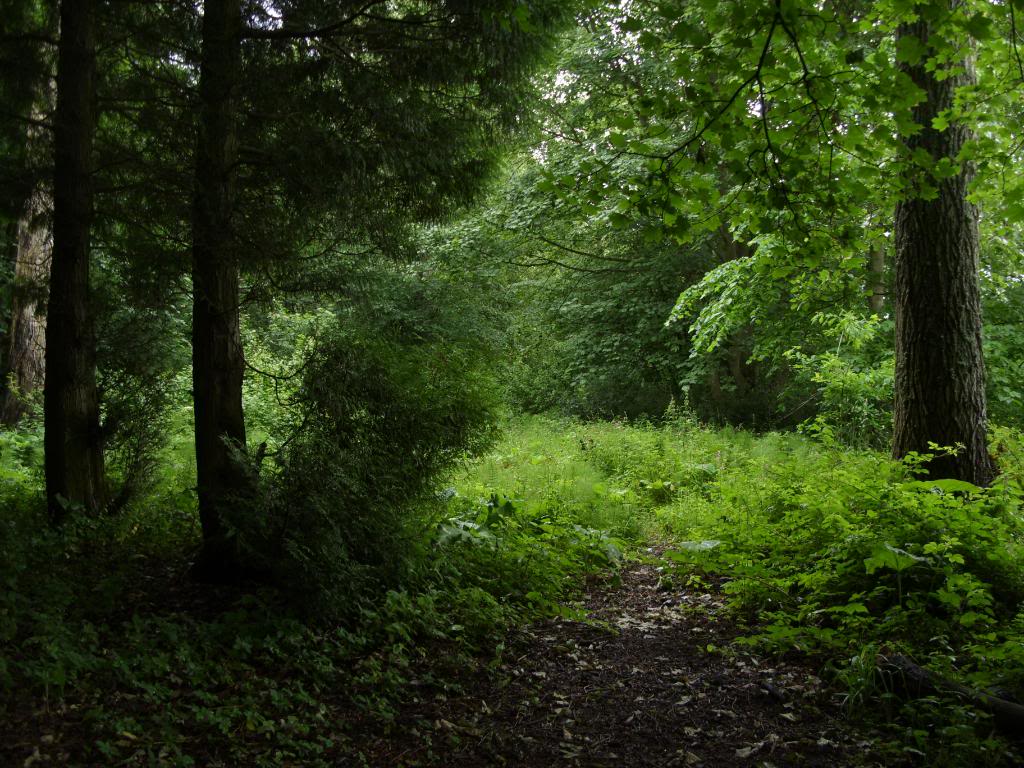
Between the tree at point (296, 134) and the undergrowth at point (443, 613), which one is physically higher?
the tree at point (296, 134)

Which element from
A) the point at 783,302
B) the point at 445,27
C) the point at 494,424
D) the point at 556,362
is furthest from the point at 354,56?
the point at 556,362

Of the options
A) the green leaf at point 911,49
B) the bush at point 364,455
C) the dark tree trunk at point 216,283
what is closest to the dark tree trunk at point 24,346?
the dark tree trunk at point 216,283

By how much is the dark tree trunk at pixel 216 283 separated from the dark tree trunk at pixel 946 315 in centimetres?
560

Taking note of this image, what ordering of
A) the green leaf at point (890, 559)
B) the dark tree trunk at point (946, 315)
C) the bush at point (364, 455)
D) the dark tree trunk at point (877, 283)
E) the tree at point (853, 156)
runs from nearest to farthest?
1. the tree at point (853, 156)
2. the green leaf at point (890, 559)
3. the bush at point (364, 455)
4. the dark tree trunk at point (946, 315)
5. the dark tree trunk at point (877, 283)

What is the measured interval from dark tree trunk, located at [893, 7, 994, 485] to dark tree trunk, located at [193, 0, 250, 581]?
5.60 m

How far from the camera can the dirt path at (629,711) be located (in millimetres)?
3803

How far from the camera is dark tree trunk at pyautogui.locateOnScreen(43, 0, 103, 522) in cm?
577

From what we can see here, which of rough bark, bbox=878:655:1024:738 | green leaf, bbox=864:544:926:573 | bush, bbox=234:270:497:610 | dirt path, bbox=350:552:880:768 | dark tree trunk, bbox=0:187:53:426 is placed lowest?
dirt path, bbox=350:552:880:768

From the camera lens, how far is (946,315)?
20.7 ft

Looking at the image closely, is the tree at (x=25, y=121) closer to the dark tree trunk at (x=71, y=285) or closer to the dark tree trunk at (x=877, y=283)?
the dark tree trunk at (x=71, y=285)

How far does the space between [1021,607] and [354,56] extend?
6.05 metres

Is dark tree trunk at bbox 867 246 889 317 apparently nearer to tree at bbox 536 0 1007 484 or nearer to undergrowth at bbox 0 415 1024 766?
tree at bbox 536 0 1007 484

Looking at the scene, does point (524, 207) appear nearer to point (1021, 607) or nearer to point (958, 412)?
point (958, 412)

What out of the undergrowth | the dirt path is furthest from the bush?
the dirt path
